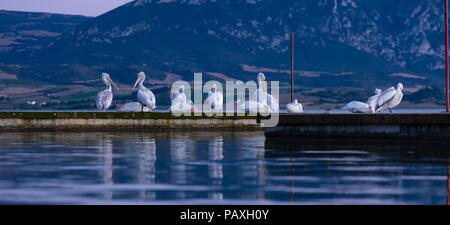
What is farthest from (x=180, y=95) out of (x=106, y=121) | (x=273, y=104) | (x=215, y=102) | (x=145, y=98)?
(x=273, y=104)

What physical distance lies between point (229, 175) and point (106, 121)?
3263 centimetres

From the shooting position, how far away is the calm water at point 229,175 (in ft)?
51.5

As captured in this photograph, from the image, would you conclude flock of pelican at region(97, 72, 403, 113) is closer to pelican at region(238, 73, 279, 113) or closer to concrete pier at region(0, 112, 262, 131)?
pelican at region(238, 73, 279, 113)

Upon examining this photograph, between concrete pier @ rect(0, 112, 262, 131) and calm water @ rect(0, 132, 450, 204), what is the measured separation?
21.2 meters

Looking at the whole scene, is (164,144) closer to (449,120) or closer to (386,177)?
(449,120)

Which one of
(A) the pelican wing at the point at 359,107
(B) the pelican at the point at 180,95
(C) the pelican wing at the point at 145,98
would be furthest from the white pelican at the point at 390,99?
(C) the pelican wing at the point at 145,98

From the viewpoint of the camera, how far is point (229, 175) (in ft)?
64.7

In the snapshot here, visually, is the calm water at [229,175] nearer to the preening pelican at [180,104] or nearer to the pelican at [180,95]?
the preening pelican at [180,104]

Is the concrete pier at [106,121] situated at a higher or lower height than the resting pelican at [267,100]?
lower

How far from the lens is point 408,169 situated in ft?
68.4

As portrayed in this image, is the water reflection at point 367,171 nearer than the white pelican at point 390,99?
Yes

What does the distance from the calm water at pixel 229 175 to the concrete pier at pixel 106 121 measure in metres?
21.2
